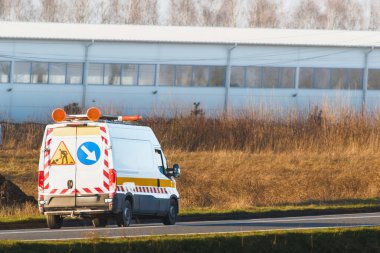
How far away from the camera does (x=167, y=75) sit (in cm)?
6353

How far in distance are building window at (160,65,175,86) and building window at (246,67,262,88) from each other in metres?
4.14

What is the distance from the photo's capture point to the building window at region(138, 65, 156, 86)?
208 ft

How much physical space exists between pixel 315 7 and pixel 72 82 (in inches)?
2729

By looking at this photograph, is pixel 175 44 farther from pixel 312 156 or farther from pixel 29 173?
pixel 29 173

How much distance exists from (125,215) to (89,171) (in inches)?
44.9

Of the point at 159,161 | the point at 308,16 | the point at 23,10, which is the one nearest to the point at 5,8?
the point at 23,10

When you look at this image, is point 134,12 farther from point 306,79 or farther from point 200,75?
point 306,79

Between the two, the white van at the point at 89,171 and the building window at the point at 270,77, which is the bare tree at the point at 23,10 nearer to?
the building window at the point at 270,77

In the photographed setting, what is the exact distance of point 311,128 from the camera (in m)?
49.4

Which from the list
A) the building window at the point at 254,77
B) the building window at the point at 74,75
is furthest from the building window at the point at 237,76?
the building window at the point at 74,75

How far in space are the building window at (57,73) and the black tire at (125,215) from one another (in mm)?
40868

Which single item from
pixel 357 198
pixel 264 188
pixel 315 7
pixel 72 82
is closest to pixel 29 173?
pixel 264 188

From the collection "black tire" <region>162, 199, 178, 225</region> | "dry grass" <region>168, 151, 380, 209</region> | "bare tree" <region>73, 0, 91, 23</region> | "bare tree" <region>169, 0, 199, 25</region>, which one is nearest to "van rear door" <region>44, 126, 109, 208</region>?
"black tire" <region>162, 199, 178, 225</region>

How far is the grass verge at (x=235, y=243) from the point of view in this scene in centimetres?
1681
